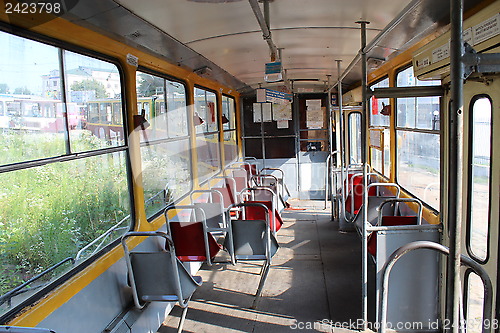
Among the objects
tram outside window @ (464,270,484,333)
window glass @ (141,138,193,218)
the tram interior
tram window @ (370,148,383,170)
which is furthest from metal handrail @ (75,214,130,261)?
tram window @ (370,148,383,170)

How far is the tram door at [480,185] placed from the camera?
2.54 m

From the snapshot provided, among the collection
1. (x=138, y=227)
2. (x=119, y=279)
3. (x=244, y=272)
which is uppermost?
(x=138, y=227)

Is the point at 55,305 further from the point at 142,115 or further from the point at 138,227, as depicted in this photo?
the point at 142,115

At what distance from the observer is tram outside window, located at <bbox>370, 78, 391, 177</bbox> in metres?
5.61

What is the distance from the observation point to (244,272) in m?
4.98

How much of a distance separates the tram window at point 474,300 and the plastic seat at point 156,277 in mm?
1988

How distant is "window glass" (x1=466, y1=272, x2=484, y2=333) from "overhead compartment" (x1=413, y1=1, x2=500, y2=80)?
4.76ft

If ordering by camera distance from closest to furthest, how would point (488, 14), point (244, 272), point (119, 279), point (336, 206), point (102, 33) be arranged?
point (488, 14), point (102, 33), point (119, 279), point (244, 272), point (336, 206)

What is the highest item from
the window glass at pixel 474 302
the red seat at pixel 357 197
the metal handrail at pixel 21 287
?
the metal handrail at pixel 21 287

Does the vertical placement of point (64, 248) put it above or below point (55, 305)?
above

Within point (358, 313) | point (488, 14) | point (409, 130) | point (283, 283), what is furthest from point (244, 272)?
point (488, 14)

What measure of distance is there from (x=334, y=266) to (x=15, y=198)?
12.4ft

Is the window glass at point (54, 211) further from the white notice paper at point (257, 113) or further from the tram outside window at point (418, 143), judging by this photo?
the white notice paper at point (257, 113)

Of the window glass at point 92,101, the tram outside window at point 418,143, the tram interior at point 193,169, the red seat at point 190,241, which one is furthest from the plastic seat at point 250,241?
the tram outside window at point 418,143
